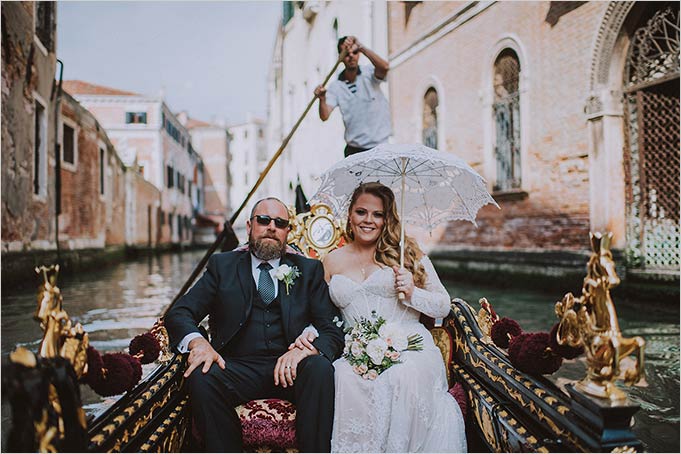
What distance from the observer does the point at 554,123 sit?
862 centimetres

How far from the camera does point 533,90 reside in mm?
9094

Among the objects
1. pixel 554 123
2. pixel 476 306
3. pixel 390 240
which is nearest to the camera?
pixel 390 240

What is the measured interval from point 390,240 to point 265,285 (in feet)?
2.01

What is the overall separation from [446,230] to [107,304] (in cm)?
677

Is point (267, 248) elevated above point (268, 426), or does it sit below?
above

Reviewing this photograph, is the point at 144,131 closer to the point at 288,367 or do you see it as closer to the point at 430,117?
the point at 430,117

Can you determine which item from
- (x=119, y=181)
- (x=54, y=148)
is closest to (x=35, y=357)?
(x=54, y=148)

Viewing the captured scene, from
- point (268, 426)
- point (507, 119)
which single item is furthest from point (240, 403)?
point (507, 119)

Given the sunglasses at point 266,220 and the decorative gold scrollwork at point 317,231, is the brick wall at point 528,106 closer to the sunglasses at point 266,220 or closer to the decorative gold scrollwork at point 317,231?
the decorative gold scrollwork at point 317,231

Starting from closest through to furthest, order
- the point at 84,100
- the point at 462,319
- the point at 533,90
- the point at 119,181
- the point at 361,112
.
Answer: the point at 462,319 < the point at 361,112 < the point at 533,90 < the point at 119,181 < the point at 84,100

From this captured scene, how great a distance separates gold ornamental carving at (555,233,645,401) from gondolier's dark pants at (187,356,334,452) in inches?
35.2

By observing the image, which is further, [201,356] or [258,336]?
[258,336]

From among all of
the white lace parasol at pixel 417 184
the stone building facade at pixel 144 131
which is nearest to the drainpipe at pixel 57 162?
the white lace parasol at pixel 417 184

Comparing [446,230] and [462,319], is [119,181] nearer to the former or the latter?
[446,230]
